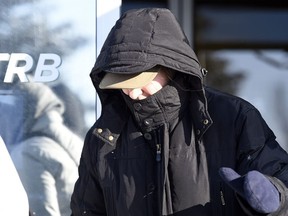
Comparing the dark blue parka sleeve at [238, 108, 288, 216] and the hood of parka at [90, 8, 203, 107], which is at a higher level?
the hood of parka at [90, 8, 203, 107]

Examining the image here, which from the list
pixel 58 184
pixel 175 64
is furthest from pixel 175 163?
pixel 58 184

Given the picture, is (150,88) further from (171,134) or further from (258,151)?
(258,151)

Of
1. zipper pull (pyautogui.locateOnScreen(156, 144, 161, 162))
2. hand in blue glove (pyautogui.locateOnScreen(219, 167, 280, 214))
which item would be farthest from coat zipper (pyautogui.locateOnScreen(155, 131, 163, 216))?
hand in blue glove (pyautogui.locateOnScreen(219, 167, 280, 214))

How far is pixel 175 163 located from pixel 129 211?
8.3 inches

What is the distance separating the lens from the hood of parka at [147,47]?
2.24m

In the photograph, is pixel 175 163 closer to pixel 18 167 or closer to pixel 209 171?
pixel 209 171

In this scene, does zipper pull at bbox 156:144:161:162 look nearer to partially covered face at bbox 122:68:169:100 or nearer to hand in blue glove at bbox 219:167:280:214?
partially covered face at bbox 122:68:169:100

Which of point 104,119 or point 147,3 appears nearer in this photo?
point 104,119

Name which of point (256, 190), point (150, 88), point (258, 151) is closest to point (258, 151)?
point (258, 151)

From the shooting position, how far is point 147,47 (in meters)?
2.25

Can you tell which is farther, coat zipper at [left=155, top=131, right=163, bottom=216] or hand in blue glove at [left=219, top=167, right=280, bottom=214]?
coat zipper at [left=155, top=131, right=163, bottom=216]

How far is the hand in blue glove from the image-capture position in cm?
203

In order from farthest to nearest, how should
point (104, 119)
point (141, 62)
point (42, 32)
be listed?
point (42, 32)
point (104, 119)
point (141, 62)

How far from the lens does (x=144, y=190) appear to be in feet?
7.69
